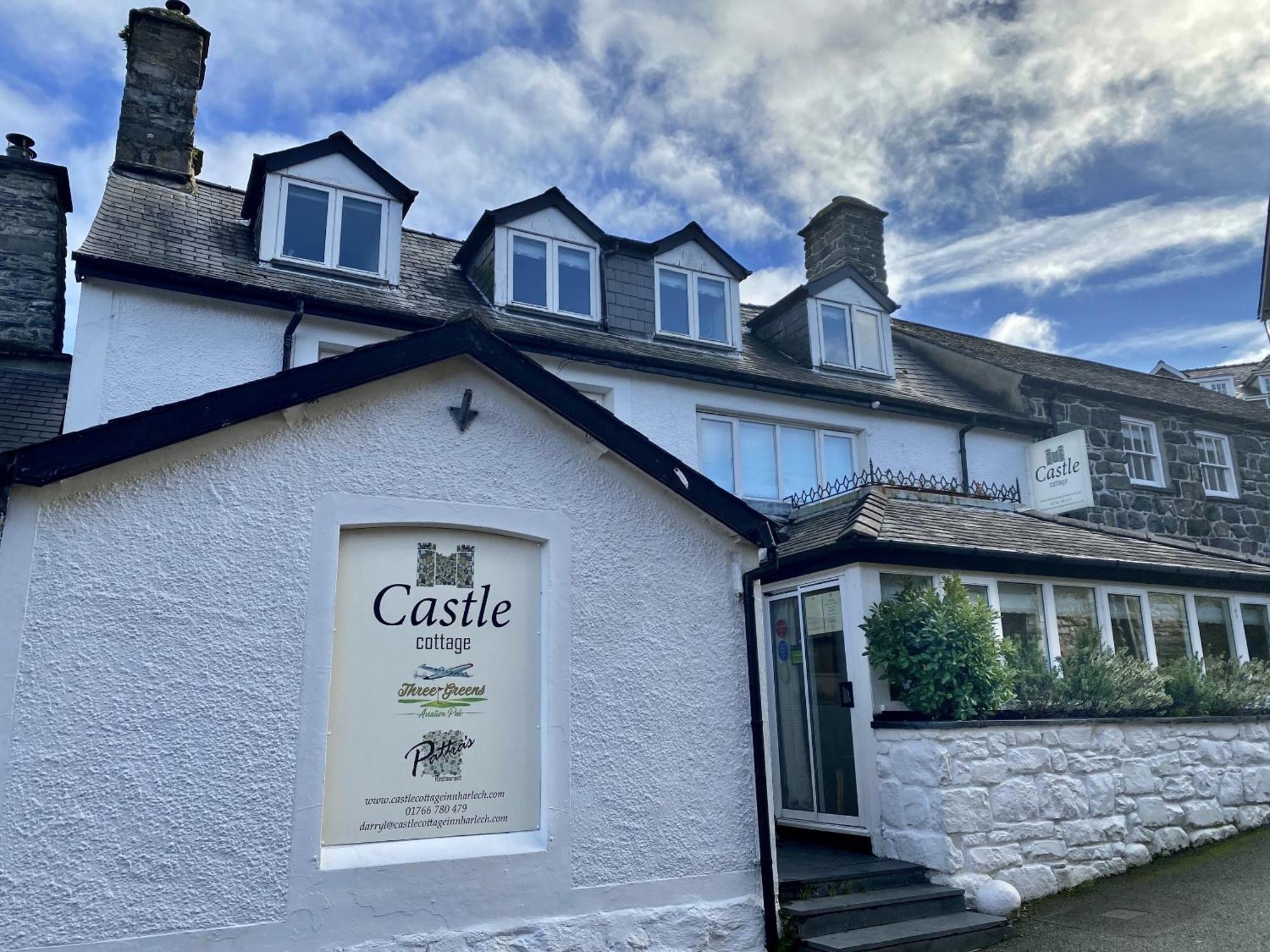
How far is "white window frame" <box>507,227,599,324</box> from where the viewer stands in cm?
1240

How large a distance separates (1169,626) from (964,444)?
494 cm

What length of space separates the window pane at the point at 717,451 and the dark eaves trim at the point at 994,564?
2865mm

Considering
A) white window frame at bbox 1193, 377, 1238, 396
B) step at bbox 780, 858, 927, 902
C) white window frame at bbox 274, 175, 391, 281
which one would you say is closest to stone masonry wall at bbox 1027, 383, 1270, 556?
step at bbox 780, 858, 927, 902

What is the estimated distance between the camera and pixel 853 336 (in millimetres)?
15031

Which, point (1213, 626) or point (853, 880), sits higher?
point (1213, 626)

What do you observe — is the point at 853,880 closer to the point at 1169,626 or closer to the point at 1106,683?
the point at 1106,683

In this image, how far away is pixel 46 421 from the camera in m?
9.12

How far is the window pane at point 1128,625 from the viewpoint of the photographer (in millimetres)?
10008

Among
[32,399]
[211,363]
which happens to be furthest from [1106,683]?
[32,399]

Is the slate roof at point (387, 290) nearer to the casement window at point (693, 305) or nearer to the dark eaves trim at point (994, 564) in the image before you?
the casement window at point (693, 305)

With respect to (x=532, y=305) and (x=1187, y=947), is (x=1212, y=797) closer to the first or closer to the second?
(x=1187, y=947)

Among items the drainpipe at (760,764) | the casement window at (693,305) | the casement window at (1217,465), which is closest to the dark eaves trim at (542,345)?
the casement window at (693,305)

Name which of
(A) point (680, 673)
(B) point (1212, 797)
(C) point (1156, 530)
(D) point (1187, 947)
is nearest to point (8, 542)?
(A) point (680, 673)

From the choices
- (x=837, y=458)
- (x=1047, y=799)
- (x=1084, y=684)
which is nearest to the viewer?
(x=1047, y=799)
